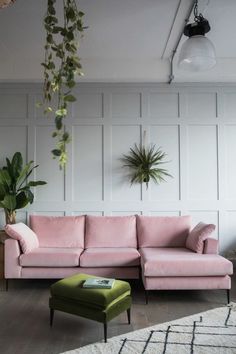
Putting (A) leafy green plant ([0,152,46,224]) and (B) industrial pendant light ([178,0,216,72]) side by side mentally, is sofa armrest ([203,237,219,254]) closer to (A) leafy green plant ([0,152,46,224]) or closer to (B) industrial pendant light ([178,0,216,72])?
(B) industrial pendant light ([178,0,216,72])

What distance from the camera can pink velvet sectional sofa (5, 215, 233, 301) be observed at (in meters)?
3.62

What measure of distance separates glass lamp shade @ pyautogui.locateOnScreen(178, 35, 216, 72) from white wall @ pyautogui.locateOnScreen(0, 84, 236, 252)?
1985 mm

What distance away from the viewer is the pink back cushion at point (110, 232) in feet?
14.9

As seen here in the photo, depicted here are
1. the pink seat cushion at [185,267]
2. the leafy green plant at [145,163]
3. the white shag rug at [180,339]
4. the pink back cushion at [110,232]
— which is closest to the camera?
the white shag rug at [180,339]

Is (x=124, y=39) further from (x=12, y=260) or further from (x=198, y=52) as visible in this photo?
(x=12, y=260)

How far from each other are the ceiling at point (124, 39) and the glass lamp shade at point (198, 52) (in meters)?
0.58

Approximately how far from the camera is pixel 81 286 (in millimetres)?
2893

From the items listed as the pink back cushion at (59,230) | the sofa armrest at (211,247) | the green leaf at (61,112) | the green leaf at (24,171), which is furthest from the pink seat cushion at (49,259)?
the green leaf at (61,112)

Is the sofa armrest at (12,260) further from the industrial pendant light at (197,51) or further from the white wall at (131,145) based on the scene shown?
the industrial pendant light at (197,51)

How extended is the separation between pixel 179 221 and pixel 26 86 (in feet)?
9.83

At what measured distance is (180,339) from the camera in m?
2.68

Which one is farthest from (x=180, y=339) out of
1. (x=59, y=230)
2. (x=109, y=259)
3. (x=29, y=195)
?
(x=29, y=195)

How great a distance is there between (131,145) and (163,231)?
1.38 m

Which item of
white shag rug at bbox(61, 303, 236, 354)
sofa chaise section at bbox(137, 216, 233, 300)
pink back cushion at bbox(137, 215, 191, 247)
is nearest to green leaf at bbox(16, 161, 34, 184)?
pink back cushion at bbox(137, 215, 191, 247)
